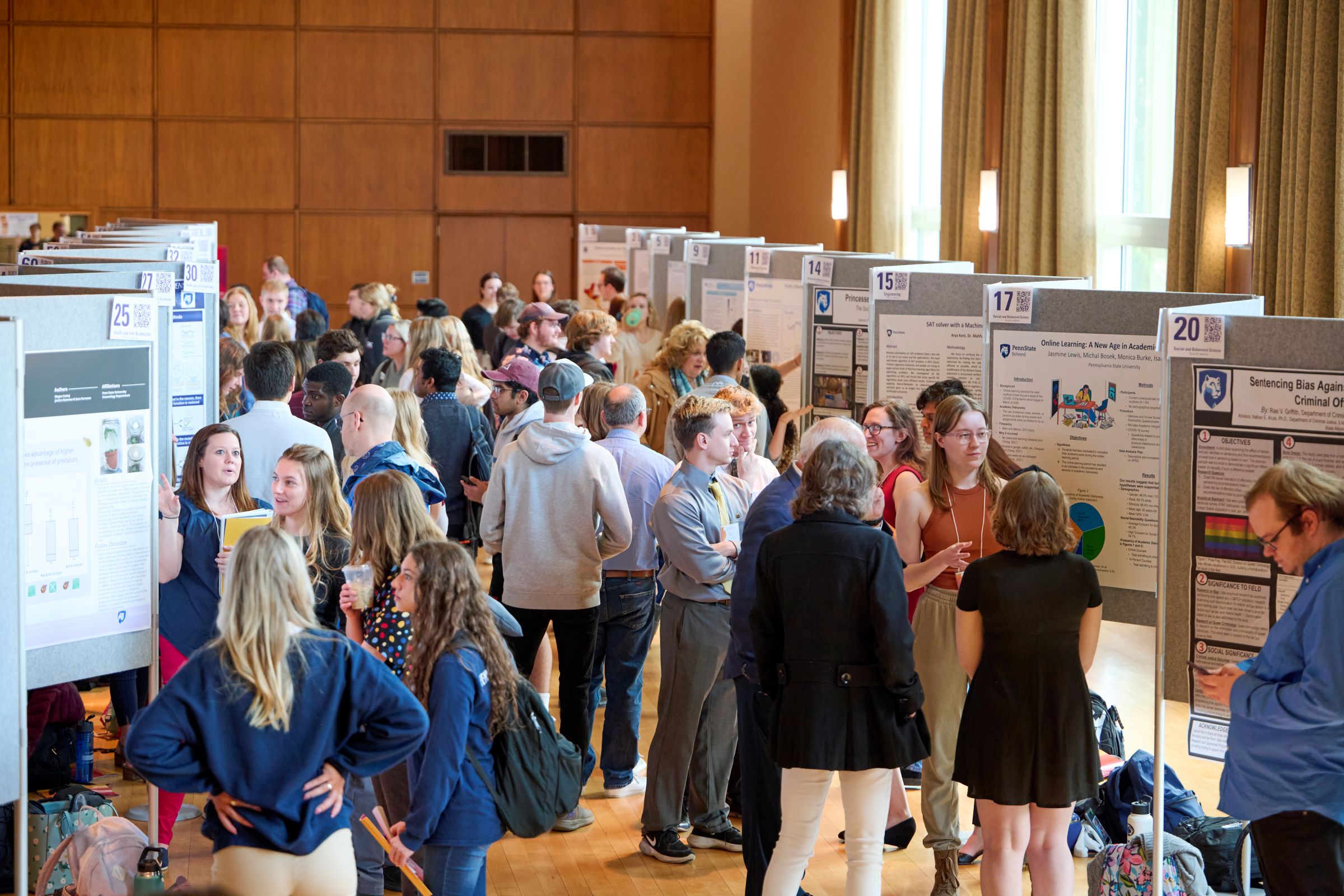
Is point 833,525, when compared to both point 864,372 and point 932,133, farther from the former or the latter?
point 932,133

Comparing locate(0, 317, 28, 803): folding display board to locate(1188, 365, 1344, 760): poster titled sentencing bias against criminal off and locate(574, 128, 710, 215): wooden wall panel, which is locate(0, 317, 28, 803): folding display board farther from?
locate(574, 128, 710, 215): wooden wall panel

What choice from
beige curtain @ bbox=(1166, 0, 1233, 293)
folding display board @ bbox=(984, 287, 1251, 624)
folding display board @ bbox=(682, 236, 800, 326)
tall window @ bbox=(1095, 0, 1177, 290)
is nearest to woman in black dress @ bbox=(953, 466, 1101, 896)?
folding display board @ bbox=(984, 287, 1251, 624)

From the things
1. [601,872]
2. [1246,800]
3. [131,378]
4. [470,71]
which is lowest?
[601,872]

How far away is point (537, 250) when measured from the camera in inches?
644

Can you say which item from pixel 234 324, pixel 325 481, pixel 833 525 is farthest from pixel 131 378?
pixel 234 324

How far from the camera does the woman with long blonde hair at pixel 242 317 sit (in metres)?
8.70

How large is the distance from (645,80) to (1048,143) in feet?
26.1

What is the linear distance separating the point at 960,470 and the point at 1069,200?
5118mm

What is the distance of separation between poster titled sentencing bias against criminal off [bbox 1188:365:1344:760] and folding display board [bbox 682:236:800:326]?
185 inches

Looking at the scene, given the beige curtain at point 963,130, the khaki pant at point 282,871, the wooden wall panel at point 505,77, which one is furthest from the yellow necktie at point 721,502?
the wooden wall panel at point 505,77

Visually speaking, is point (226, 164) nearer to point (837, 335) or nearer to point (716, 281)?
point (716, 281)

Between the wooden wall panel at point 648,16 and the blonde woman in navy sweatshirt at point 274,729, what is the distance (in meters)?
14.1

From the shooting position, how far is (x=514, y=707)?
3.21 meters

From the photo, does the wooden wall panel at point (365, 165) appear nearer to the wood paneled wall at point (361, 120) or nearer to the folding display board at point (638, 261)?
the wood paneled wall at point (361, 120)
